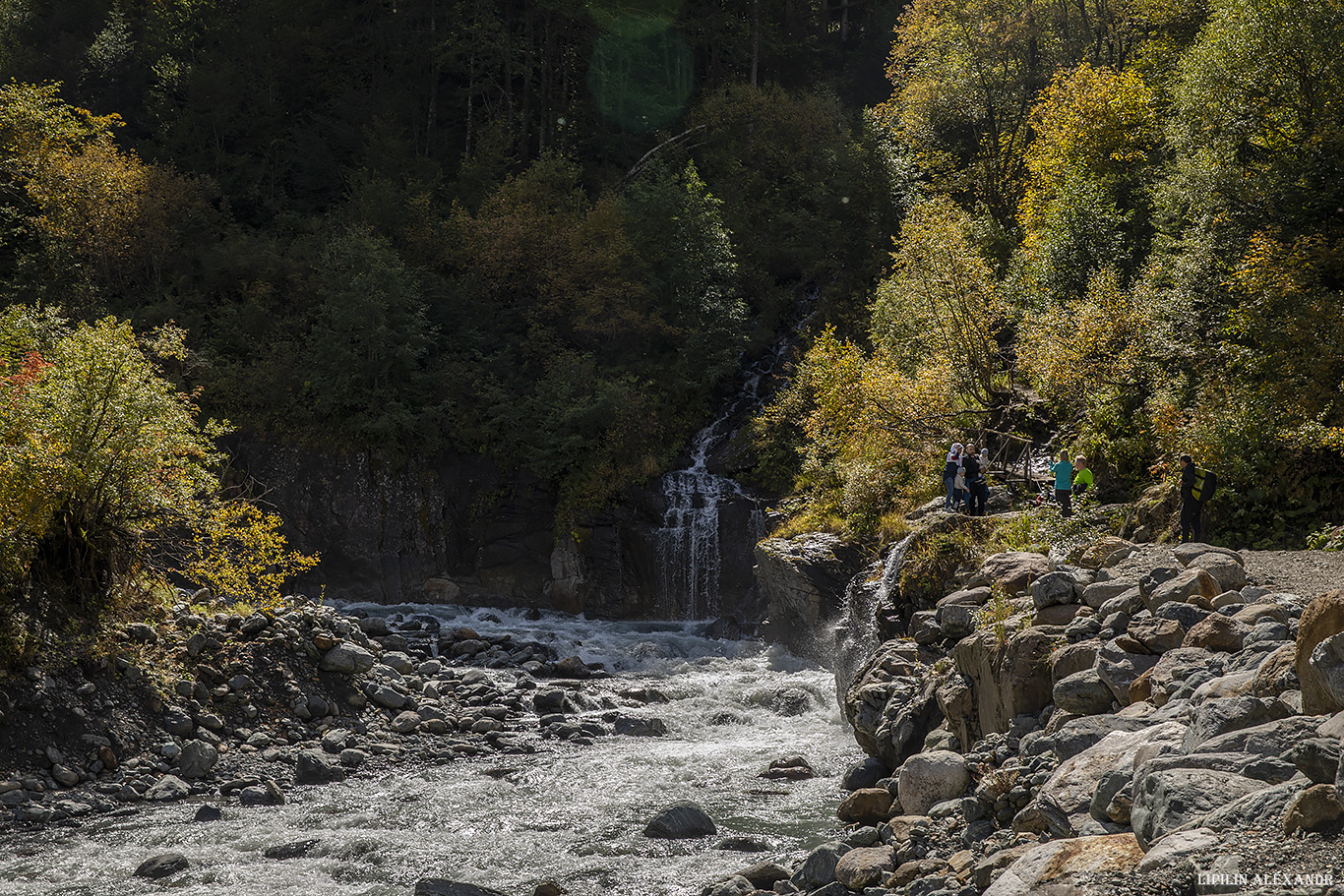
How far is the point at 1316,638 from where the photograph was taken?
692cm

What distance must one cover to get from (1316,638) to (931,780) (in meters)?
5.05

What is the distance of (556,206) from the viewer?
118 feet

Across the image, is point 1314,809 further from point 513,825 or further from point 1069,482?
→ point 1069,482

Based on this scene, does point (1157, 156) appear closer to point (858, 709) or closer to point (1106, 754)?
point (858, 709)

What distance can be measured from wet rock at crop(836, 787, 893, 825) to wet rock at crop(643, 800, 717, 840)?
1.79 meters

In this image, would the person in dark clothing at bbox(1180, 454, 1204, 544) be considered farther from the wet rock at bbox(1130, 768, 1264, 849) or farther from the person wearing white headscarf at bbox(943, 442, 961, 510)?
the wet rock at bbox(1130, 768, 1264, 849)

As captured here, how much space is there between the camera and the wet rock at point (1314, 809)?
17.9 ft

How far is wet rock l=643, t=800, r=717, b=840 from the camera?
1249 cm

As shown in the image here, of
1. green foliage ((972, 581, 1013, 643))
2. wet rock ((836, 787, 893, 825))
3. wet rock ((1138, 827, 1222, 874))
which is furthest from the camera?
wet rock ((836, 787, 893, 825))

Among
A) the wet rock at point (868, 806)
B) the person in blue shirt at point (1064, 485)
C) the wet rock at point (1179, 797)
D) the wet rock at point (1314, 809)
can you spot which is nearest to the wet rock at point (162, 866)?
the wet rock at point (868, 806)

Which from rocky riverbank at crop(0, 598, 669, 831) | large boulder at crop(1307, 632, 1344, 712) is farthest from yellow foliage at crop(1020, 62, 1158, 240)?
large boulder at crop(1307, 632, 1344, 712)

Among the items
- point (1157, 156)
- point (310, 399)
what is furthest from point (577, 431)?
point (1157, 156)

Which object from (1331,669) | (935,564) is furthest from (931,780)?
(935,564)

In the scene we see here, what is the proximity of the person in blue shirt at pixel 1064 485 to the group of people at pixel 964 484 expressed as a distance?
1.55 meters
